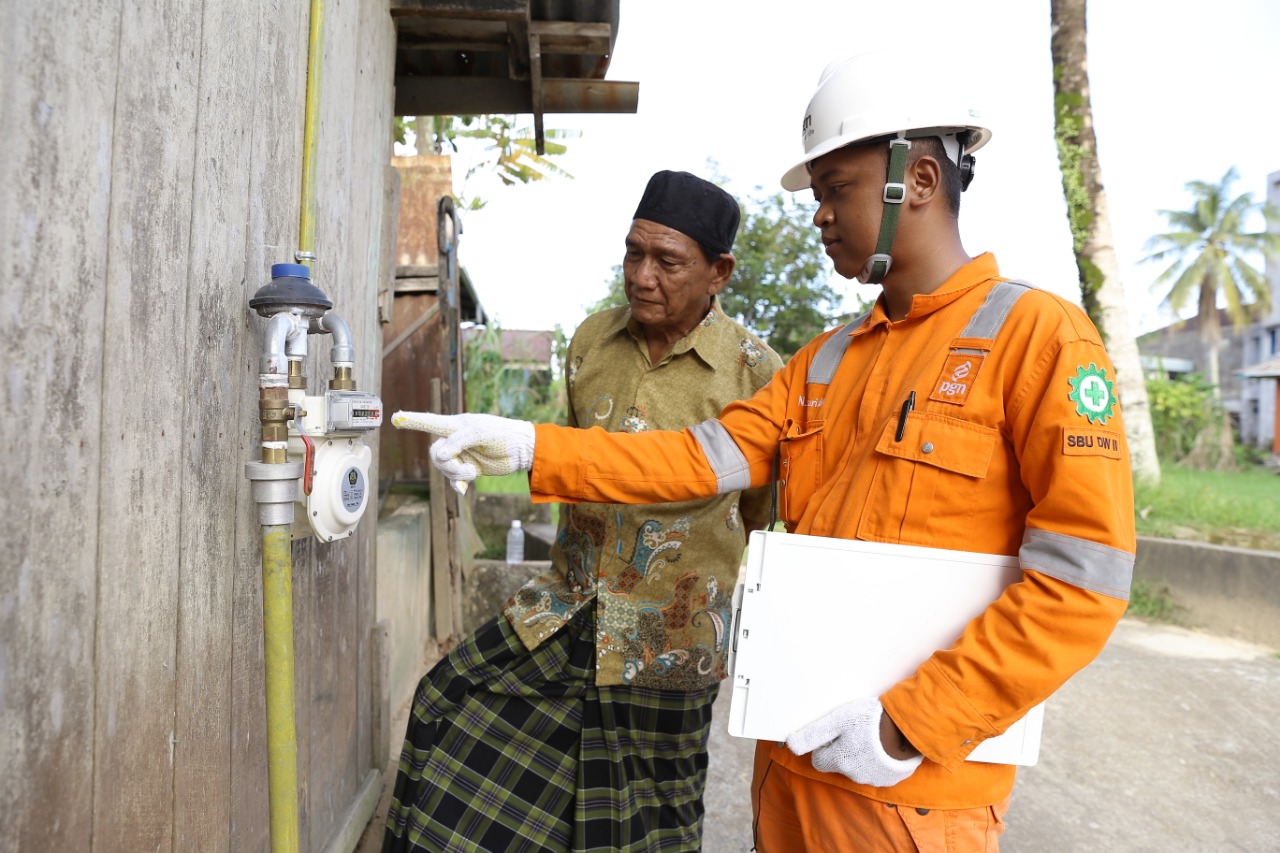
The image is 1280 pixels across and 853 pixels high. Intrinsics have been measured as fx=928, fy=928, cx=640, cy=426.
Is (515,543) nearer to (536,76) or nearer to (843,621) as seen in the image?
(536,76)

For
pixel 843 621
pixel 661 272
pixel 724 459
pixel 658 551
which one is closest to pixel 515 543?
pixel 658 551

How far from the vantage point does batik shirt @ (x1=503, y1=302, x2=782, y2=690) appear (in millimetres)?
2549

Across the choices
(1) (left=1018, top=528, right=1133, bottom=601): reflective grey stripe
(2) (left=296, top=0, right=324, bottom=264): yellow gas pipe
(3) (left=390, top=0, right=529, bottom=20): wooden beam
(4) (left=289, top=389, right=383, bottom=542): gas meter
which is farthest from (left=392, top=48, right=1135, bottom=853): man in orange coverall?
(3) (left=390, top=0, right=529, bottom=20): wooden beam

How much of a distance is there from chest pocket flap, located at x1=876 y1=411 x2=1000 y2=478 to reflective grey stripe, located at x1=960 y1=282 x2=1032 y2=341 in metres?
0.16

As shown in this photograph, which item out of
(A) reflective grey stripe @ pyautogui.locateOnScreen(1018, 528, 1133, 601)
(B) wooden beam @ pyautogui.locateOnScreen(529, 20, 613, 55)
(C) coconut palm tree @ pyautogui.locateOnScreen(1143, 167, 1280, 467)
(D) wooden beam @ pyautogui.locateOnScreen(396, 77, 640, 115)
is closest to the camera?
(A) reflective grey stripe @ pyautogui.locateOnScreen(1018, 528, 1133, 601)

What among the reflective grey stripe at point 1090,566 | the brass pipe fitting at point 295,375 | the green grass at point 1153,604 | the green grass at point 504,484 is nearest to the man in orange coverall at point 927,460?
the reflective grey stripe at point 1090,566

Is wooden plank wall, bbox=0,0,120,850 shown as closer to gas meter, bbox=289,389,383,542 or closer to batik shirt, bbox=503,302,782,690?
gas meter, bbox=289,389,383,542

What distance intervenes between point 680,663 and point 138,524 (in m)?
1.55

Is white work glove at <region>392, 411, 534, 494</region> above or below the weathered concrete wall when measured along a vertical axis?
above

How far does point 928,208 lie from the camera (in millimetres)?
1758

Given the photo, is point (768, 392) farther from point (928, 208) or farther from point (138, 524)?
point (138, 524)

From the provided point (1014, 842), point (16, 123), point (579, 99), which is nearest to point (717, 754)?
point (1014, 842)

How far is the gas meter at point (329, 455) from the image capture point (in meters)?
1.71

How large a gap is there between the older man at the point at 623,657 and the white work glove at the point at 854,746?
101 cm
